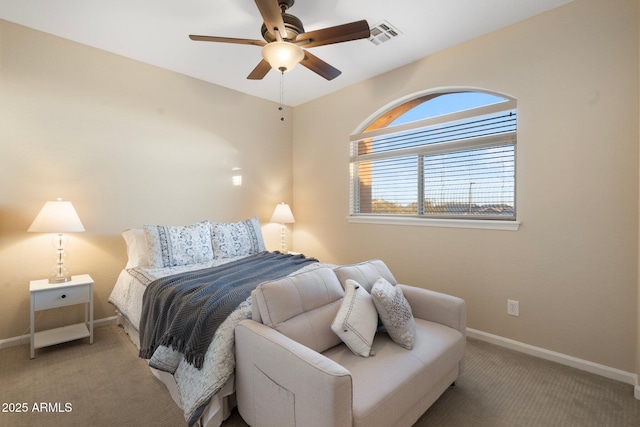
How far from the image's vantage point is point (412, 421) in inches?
59.4

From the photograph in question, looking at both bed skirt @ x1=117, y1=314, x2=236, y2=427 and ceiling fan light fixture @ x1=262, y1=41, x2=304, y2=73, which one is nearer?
bed skirt @ x1=117, y1=314, x2=236, y2=427

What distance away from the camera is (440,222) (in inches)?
118

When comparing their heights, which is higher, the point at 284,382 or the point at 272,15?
the point at 272,15

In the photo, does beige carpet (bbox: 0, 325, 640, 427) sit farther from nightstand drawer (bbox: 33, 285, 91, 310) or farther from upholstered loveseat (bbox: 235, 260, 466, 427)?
nightstand drawer (bbox: 33, 285, 91, 310)

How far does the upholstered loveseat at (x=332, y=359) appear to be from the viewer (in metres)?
1.21

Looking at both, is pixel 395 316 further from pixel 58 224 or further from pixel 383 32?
pixel 58 224

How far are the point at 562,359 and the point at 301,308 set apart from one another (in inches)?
86.5

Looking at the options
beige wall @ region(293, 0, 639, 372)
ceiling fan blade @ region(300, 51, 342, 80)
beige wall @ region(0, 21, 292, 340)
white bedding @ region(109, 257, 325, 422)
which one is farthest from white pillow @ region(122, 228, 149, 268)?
beige wall @ region(293, 0, 639, 372)

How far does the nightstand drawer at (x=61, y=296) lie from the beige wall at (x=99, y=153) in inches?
17.0

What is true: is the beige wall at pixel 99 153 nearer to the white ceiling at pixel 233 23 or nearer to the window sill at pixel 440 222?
the white ceiling at pixel 233 23

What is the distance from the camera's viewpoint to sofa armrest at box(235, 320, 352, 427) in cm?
115

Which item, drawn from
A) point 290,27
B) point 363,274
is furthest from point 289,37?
point 363,274

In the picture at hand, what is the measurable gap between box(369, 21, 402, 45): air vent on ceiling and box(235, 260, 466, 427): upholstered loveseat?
81.9 inches

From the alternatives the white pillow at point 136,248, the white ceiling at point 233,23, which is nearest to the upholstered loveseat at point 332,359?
the white pillow at point 136,248
